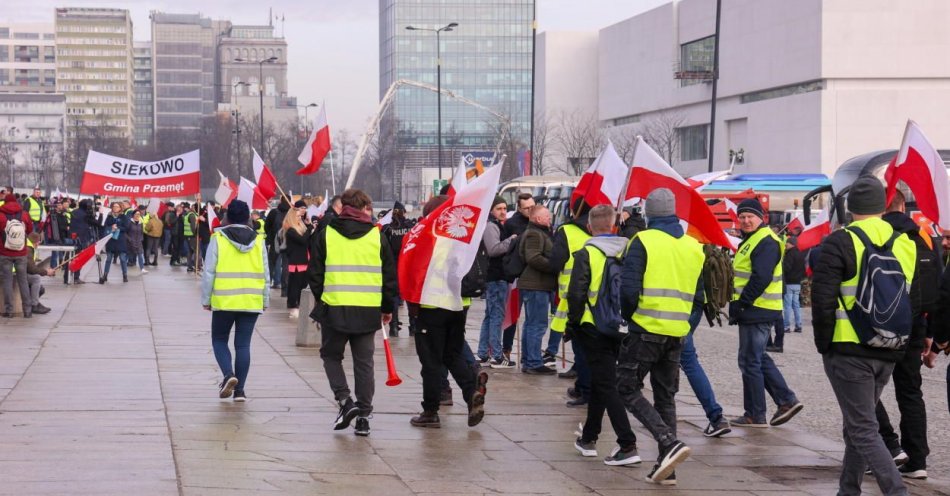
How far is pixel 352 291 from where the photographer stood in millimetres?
9750

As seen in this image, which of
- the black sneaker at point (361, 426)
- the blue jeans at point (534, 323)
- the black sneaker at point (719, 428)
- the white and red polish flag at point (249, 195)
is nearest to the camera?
the black sneaker at point (361, 426)

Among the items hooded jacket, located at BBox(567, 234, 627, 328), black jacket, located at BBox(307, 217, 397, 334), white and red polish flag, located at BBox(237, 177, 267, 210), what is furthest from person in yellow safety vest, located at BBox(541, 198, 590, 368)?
white and red polish flag, located at BBox(237, 177, 267, 210)

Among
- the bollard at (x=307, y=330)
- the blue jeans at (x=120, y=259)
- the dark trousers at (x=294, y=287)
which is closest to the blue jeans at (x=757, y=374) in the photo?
the bollard at (x=307, y=330)

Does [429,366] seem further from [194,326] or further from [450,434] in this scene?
[194,326]

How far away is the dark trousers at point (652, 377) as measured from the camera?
27.6 ft

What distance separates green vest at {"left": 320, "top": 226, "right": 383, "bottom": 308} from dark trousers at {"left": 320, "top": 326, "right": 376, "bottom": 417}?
0.80 feet

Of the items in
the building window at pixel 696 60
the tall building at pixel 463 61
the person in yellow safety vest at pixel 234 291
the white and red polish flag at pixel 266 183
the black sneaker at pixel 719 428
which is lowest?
the black sneaker at pixel 719 428

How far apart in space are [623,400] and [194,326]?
10.7m

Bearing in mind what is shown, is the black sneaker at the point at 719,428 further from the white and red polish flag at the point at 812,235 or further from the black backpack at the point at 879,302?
the white and red polish flag at the point at 812,235

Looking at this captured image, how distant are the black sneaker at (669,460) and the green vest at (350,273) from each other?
2585mm

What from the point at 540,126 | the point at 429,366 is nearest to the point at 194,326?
the point at 429,366

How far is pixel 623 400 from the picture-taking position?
28.0 feet

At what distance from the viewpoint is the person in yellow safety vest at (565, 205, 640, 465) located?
346 inches

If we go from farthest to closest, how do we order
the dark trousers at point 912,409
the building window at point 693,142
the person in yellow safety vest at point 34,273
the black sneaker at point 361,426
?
1. the building window at point 693,142
2. the person in yellow safety vest at point 34,273
3. the black sneaker at point 361,426
4. the dark trousers at point 912,409
